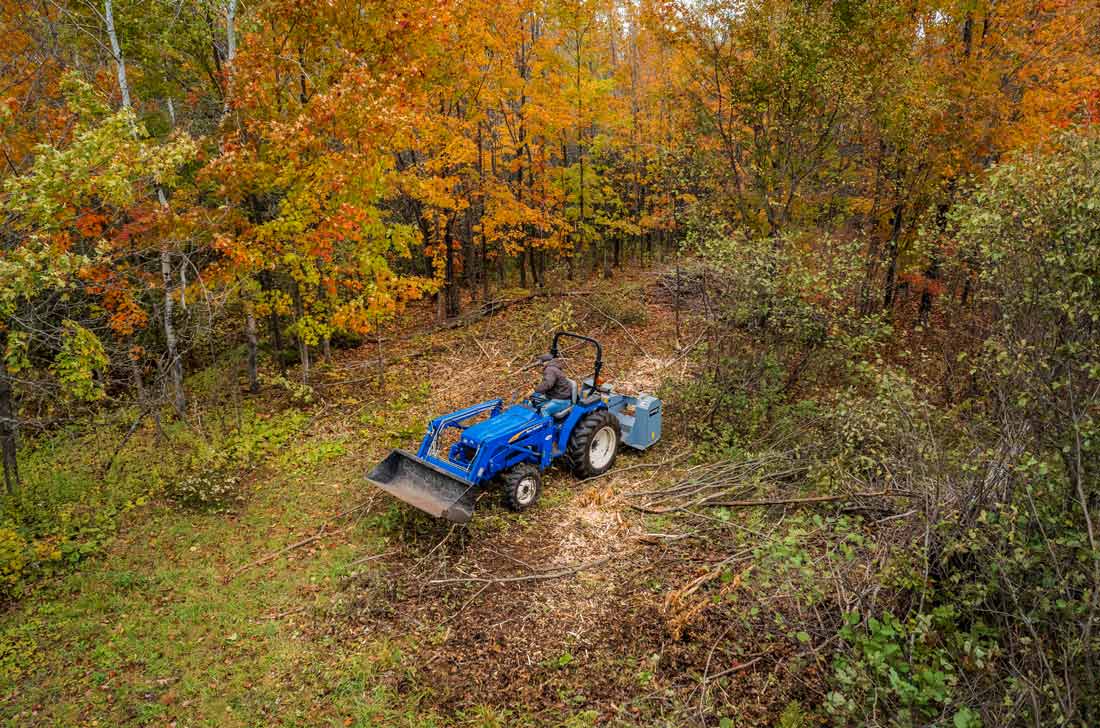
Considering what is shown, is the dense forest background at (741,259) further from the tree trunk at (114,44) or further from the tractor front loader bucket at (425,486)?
the tractor front loader bucket at (425,486)

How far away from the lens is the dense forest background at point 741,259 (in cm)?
380

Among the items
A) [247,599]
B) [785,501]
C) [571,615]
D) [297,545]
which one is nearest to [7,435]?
[297,545]

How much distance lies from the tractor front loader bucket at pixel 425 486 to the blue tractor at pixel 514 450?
0.01 m

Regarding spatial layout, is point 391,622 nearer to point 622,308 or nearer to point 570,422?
point 570,422

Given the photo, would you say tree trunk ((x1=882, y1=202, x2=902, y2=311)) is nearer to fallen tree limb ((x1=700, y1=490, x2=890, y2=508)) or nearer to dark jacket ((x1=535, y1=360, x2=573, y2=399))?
fallen tree limb ((x1=700, y1=490, x2=890, y2=508))

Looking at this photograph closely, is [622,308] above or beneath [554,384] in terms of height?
beneath

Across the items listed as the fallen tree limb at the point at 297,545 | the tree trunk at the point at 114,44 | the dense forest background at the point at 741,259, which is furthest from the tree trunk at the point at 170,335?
the fallen tree limb at the point at 297,545

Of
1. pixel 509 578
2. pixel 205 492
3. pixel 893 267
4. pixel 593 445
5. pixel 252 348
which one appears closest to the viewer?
pixel 509 578

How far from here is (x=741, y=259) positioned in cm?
851

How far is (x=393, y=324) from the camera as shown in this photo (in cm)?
1711

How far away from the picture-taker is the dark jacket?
308 inches

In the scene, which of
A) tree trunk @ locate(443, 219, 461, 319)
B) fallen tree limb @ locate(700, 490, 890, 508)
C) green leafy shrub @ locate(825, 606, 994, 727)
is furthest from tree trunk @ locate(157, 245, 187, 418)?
green leafy shrub @ locate(825, 606, 994, 727)

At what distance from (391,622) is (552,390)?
138 inches

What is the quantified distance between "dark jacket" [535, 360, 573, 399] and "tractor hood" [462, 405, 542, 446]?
342mm
